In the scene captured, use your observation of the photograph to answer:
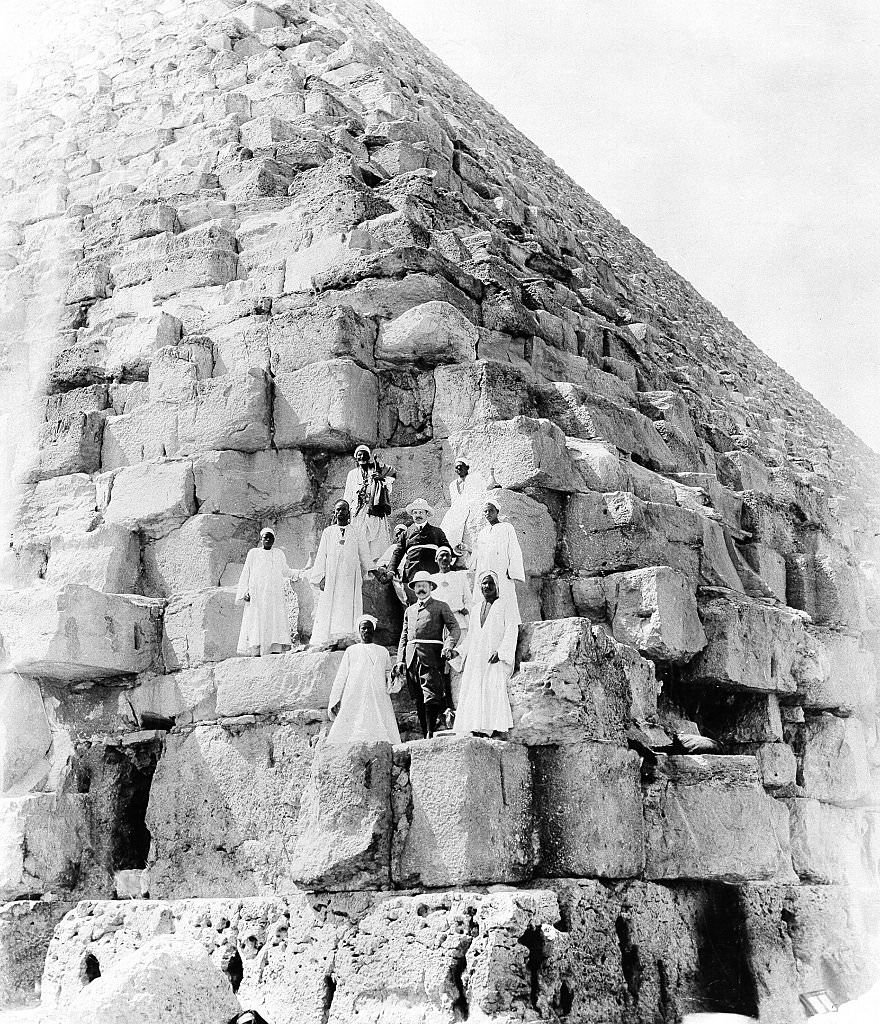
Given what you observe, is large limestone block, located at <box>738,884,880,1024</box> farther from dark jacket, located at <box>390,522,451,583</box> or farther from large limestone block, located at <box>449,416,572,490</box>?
large limestone block, located at <box>449,416,572,490</box>

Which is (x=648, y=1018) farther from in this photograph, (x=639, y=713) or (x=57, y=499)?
(x=57, y=499)

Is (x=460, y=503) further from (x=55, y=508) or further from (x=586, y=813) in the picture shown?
(x=55, y=508)

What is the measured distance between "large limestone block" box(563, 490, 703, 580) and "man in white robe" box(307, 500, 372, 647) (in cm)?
149

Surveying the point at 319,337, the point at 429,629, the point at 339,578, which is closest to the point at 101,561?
the point at 339,578

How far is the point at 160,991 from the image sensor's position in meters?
7.42

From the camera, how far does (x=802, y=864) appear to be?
10.5 metres

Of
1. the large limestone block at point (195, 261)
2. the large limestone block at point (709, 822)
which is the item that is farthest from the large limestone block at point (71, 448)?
the large limestone block at point (709, 822)

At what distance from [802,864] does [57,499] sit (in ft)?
20.5

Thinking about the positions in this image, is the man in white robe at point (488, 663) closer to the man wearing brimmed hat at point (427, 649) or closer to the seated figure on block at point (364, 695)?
the man wearing brimmed hat at point (427, 649)

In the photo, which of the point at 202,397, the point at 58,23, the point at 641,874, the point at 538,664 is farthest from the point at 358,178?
the point at 58,23

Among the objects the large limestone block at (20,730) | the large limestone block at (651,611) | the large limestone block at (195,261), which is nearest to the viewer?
the large limestone block at (651,611)

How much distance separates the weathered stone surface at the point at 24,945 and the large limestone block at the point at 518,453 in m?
4.13

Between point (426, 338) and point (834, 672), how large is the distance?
13.8 ft

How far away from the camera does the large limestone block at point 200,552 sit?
1037cm
